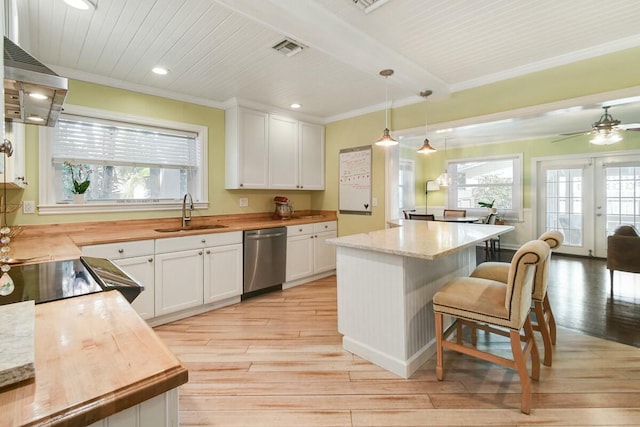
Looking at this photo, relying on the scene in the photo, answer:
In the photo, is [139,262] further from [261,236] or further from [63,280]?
[63,280]

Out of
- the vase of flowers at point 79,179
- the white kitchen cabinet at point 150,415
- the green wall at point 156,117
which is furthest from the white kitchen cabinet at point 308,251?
the white kitchen cabinet at point 150,415

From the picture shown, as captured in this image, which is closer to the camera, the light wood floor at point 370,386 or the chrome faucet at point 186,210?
the light wood floor at point 370,386

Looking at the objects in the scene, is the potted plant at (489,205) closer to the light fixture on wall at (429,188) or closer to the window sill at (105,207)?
the light fixture on wall at (429,188)

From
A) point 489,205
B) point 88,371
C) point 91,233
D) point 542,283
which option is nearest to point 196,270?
point 91,233

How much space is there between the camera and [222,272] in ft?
10.7

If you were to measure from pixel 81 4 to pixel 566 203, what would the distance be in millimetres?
7838

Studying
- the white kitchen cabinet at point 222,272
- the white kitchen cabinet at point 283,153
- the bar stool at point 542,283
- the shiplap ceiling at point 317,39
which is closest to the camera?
the shiplap ceiling at point 317,39

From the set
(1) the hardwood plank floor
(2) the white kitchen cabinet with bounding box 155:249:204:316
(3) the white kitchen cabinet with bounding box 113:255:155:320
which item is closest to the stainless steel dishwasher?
(2) the white kitchen cabinet with bounding box 155:249:204:316

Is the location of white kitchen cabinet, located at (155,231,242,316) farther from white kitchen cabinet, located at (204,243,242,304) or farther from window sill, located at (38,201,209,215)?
window sill, located at (38,201,209,215)

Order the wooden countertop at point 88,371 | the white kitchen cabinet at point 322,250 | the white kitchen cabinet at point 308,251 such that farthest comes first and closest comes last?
1. the white kitchen cabinet at point 322,250
2. the white kitchen cabinet at point 308,251
3. the wooden countertop at point 88,371

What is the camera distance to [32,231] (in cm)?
265

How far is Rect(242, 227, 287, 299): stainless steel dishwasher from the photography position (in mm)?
3504

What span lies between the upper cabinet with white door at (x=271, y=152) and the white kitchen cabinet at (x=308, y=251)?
2.19ft

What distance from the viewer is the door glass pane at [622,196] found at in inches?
214
